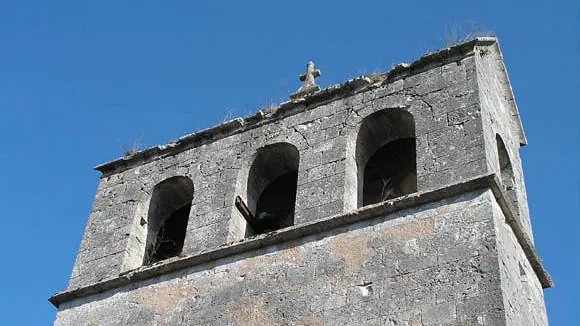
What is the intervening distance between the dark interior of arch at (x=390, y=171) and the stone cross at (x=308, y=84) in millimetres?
1242

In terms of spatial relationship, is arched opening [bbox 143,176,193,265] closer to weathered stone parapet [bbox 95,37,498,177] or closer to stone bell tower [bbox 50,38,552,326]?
stone bell tower [bbox 50,38,552,326]

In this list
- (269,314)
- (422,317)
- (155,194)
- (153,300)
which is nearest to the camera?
(422,317)

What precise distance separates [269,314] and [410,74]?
3444mm

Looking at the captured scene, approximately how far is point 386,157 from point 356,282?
2.71 metres

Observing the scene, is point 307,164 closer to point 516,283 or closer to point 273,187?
point 273,187

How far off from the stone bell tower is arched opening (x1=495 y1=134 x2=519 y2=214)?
17 mm

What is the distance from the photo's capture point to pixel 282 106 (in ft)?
39.9

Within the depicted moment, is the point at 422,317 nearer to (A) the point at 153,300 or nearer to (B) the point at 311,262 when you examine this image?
(B) the point at 311,262

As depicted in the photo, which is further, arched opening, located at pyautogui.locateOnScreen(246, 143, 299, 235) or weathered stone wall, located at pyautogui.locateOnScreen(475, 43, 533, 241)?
arched opening, located at pyautogui.locateOnScreen(246, 143, 299, 235)

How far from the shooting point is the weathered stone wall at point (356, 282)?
352 inches

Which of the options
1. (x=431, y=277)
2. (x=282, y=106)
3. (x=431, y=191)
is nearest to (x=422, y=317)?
(x=431, y=277)

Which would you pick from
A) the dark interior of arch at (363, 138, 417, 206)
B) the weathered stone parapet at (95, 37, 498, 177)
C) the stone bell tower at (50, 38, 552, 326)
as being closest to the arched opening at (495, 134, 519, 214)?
the stone bell tower at (50, 38, 552, 326)

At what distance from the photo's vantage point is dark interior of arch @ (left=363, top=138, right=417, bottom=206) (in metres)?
11.5

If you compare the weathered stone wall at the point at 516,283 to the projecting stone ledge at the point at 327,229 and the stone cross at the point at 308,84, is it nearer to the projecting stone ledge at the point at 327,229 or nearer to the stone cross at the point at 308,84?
the projecting stone ledge at the point at 327,229
